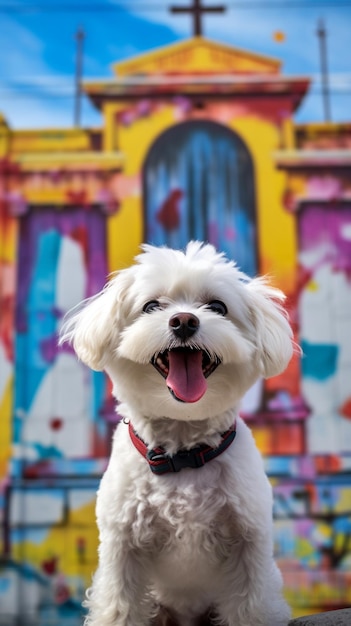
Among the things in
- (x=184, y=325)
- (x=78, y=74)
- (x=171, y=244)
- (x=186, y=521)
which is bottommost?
(x=186, y=521)

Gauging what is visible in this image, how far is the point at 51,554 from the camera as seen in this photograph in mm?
4293

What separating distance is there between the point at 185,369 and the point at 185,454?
255 mm

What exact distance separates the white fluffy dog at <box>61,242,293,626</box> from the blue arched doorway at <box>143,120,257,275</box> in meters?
2.85

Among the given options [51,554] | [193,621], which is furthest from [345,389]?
[193,621]

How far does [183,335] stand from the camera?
5.33 ft

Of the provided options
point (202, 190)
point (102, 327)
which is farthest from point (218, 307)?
point (202, 190)

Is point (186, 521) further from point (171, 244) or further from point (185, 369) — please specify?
point (171, 244)

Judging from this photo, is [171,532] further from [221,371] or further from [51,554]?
[51,554]

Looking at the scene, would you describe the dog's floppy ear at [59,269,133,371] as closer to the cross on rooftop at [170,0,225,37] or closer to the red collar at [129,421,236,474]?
the red collar at [129,421,236,474]

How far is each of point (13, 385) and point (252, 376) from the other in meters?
3.06

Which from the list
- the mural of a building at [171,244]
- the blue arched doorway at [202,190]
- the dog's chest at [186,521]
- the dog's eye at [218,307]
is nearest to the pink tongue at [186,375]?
the dog's eye at [218,307]

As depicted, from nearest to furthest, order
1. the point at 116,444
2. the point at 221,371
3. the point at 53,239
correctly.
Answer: the point at 221,371 → the point at 116,444 → the point at 53,239

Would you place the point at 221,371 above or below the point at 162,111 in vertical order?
below

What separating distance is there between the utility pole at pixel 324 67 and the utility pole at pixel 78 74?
1731 millimetres
